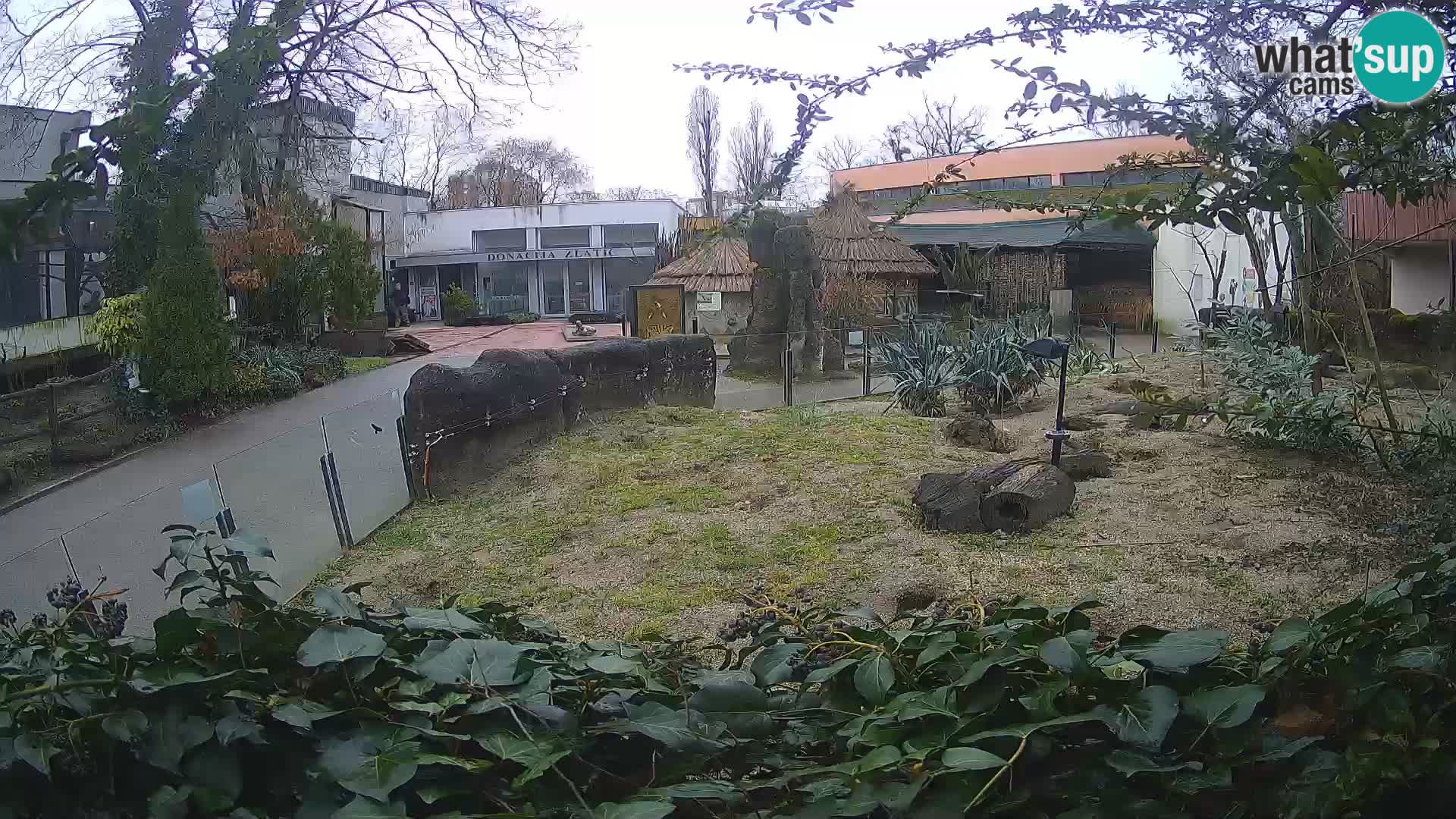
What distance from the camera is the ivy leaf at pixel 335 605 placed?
155 centimetres

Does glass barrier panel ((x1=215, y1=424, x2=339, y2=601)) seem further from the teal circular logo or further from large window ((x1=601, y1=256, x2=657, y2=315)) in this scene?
large window ((x1=601, y1=256, x2=657, y2=315))

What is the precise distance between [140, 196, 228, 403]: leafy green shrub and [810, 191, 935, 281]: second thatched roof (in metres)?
A: 9.12

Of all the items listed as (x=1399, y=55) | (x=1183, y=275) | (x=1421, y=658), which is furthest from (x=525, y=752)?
(x=1183, y=275)

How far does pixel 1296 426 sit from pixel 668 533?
3.48 m

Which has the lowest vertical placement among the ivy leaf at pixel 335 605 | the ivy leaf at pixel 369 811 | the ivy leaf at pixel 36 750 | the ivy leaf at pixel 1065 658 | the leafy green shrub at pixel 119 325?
the ivy leaf at pixel 369 811

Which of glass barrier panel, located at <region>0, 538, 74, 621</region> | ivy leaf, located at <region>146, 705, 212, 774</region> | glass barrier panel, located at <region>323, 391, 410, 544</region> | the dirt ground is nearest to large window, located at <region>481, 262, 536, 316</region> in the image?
the dirt ground

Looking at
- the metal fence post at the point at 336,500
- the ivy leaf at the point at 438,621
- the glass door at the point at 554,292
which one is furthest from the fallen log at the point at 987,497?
the glass door at the point at 554,292

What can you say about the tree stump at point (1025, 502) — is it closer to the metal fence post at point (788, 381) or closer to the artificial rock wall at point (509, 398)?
the artificial rock wall at point (509, 398)

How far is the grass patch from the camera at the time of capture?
55.8 ft

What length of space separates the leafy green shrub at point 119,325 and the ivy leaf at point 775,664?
485 inches

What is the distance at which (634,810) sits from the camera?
1.25 m

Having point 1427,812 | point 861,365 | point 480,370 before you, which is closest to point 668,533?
point 480,370

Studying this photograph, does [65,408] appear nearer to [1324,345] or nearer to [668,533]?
[668,533]

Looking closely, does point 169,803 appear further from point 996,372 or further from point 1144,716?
point 996,372
